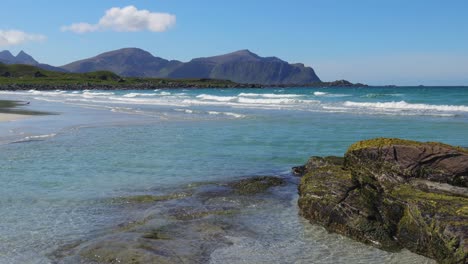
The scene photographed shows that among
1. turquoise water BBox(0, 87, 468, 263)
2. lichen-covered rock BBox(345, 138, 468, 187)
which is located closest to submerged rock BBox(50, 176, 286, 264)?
turquoise water BBox(0, 87, 468, 263)

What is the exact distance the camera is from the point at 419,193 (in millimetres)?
8469

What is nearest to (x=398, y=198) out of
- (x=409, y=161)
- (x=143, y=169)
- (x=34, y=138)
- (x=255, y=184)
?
(x=409, y=161)

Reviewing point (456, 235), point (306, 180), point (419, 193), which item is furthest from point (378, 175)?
point (456, 235)

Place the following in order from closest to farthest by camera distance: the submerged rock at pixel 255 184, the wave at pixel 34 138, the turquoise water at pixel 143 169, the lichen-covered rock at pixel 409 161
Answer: the turquoise water at pixel 143 169 < the lichen-covered rock at pixel 409 161 < the submerged rock at pixel 255 184 < the wave at pixel 34 138

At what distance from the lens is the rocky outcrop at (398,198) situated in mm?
7532

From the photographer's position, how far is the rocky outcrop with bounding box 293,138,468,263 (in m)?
7.53

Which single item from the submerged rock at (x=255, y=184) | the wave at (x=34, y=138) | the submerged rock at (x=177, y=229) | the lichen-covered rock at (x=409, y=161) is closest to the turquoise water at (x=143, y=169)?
the wave at (x=34, y=138)

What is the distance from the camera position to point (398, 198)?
8.60 meters

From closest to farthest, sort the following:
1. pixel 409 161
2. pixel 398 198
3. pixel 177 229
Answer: pixel 398 198 < pixel 177 229 < pixel 409 161

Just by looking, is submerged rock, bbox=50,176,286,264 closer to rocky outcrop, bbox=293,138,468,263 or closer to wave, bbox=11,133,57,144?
rocky outcrop, bbox=293,138,468,263

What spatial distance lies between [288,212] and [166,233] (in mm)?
2987

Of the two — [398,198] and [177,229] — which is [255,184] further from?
[398,198]

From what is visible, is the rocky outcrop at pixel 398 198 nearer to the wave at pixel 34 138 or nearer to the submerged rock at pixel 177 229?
the submerged rock at pixel 177 229

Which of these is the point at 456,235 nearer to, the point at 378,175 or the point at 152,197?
the point at 378,175
